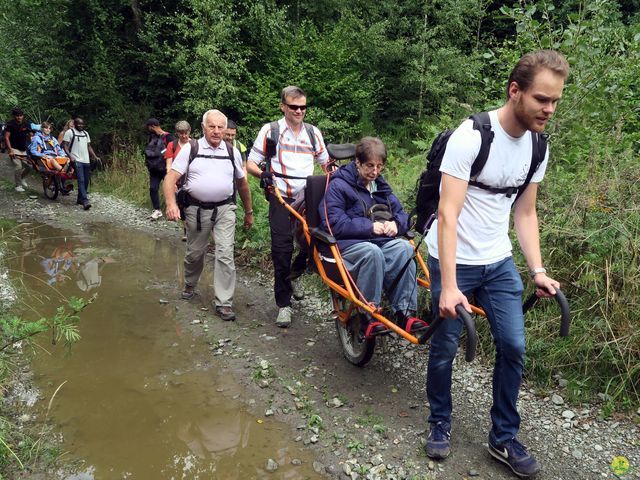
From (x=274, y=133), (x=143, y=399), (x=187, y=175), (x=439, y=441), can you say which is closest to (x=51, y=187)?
(x=187, y=175)

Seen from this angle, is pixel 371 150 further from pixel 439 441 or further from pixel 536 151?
pixel 439 441

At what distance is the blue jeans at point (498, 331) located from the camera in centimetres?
303

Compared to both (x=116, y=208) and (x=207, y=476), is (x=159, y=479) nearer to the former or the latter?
(x=207, y=476)

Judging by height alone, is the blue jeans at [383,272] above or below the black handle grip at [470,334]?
below

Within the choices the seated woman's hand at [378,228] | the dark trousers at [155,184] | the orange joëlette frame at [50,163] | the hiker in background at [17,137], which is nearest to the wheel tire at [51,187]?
the orange joëlette frame at [50,163]

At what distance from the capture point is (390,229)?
433cm

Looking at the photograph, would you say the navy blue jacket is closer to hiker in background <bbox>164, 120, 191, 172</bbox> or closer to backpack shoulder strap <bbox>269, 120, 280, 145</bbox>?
backpack shoulder strap <bbox>269, 120, 280, 145</bbox>

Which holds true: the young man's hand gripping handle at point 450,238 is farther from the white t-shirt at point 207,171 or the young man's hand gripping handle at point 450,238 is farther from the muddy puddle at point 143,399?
the white t-shirt at point 207,171

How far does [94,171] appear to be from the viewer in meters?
15.4

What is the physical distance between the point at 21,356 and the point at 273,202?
9.20 feet

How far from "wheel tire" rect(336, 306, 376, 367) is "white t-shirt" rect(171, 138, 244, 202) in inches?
80.8

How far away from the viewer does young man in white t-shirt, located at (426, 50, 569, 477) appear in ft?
8.64

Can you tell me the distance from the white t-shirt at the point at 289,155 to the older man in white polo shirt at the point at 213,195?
44 centimetres

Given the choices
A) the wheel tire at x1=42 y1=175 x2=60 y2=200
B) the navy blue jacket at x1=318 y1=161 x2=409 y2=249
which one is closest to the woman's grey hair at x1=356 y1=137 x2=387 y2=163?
the navy blue jacket at x1=318 y1=161 x2=409 y2=249
